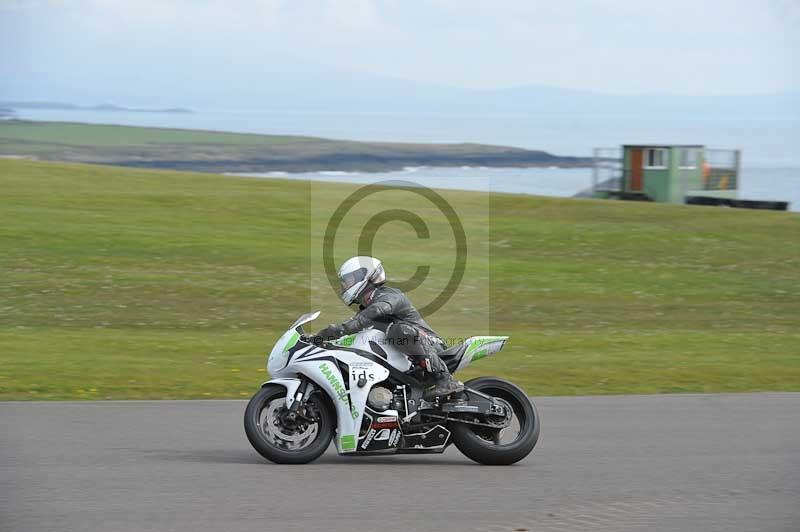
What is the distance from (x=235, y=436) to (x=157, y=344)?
7067 millimetres

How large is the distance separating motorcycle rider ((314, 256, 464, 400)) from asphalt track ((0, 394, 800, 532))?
708 millimetres

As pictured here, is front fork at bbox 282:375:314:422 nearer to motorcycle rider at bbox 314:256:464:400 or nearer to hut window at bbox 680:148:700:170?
motorcycle rider at bbox 314:256:464:400

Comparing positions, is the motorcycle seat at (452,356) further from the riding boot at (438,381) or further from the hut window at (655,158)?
the hut window at (655,158)

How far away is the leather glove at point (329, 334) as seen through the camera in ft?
29.8

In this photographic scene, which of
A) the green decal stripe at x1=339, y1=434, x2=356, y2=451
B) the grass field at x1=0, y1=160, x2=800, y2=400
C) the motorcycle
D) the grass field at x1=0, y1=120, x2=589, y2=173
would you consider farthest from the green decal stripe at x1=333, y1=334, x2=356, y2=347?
the grass field at x1=0, y1=120, x2=589, y2=173

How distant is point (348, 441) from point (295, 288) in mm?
14849

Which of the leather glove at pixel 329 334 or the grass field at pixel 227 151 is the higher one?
the leather glove at pixel 329 334

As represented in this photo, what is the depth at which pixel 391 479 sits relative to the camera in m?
8.59

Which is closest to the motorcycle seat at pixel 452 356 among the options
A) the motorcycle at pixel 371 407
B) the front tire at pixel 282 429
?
the motorcycle at pixel 371 407

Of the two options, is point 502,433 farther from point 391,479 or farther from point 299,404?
point 299,404

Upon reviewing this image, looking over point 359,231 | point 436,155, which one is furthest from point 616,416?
point 436,155

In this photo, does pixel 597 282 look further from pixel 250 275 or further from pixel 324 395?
pixel 324 395

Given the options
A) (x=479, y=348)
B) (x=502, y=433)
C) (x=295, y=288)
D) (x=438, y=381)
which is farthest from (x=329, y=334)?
(x=295, y=288)

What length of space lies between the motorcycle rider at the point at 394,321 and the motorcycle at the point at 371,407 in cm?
8
